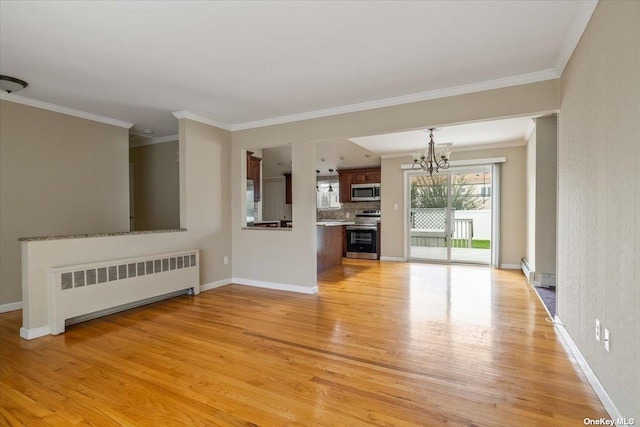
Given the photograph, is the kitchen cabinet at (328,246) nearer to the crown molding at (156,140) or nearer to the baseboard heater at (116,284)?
the baseboard heater at (116,284)

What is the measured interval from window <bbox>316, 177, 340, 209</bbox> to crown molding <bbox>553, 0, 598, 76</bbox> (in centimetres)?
604

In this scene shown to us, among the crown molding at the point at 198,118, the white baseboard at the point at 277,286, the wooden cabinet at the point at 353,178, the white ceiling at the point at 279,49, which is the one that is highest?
the white ceiling at the point at 279,49

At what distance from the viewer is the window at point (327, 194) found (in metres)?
8.62

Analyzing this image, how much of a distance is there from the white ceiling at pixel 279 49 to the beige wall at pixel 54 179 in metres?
0.42

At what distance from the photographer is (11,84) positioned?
122 inches

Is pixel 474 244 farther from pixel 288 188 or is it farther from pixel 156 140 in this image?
pixel 156 140

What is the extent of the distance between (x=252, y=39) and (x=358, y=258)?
589 centimetres

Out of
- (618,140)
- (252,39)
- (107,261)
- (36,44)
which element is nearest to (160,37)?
(252,39)

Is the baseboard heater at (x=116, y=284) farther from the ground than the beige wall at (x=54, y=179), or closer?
closer

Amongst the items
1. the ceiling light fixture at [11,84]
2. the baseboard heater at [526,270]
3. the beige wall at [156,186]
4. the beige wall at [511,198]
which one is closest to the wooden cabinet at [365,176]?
the beige wall at [511,198]

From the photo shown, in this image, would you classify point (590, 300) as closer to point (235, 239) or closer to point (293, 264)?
point (293, 264)

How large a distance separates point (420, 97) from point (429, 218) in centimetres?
391

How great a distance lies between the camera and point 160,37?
2.38 m

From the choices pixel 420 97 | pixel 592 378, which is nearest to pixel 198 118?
pixel 420 97
